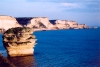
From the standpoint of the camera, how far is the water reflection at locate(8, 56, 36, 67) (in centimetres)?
4708

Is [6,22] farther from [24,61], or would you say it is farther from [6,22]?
[24,61]

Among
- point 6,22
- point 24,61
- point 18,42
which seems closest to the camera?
point 24,61

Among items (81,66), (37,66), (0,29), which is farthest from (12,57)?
(0,29)

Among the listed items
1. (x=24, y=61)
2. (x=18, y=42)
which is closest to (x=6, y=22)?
(x=18, y=42)

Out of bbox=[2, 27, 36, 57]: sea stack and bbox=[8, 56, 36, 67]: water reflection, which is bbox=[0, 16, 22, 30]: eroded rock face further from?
bbox=[8, 56, 36, 67]: water reflection

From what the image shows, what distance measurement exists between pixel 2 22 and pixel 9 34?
126433 mm

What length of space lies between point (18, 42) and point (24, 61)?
211 inches

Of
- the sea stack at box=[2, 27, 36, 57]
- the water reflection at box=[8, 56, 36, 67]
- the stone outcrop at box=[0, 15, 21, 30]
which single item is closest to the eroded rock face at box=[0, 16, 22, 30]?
the stone outcrop at box=[0, 15, 21, 30]

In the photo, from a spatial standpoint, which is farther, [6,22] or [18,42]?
[6,22]

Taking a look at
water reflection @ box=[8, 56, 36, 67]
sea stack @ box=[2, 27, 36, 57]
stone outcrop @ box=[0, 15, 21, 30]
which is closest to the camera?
water reflection @ box=[8, 56, 36, 67]

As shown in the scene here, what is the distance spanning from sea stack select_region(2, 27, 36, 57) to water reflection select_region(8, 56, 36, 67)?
1577 mm

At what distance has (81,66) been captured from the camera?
150ft

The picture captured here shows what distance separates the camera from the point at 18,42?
54.5 m

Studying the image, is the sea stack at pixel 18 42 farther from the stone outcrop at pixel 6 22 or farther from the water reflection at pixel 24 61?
the stone outcrop at pixel 6 22
